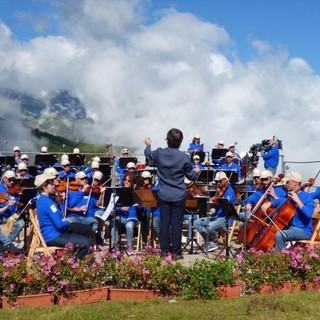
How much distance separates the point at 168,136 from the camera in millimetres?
8516

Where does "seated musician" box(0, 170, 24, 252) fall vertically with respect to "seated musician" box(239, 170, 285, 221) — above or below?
below

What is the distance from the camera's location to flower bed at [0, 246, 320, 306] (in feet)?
21.4

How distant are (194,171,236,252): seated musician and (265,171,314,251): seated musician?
186 centimetres

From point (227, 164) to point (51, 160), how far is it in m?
4.77

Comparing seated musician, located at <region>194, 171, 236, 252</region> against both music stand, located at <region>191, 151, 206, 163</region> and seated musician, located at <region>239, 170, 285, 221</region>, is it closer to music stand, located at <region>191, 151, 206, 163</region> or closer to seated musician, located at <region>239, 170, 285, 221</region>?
seated musician, located at <region>239, 170, 285, 221</region>

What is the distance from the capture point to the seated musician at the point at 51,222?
7.93 metres

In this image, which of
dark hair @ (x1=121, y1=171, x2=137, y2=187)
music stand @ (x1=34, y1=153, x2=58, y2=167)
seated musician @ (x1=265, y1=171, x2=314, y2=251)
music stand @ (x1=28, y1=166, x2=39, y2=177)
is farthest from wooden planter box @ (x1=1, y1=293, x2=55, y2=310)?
music stand @ (x1=34, y1=153, x2=58, y2=167)

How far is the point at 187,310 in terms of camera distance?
6.19m

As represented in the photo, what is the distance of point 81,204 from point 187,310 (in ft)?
15.8

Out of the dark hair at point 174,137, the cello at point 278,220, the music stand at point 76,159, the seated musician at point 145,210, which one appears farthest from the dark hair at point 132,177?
the music stand at point 76,159

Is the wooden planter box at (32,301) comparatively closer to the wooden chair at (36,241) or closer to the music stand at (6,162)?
the wooden chair at (36,241)

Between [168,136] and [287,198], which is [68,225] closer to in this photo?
[168,136]

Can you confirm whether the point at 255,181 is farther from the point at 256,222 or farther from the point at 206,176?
the point at 256,222

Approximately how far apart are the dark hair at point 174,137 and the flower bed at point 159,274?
5.84ft
